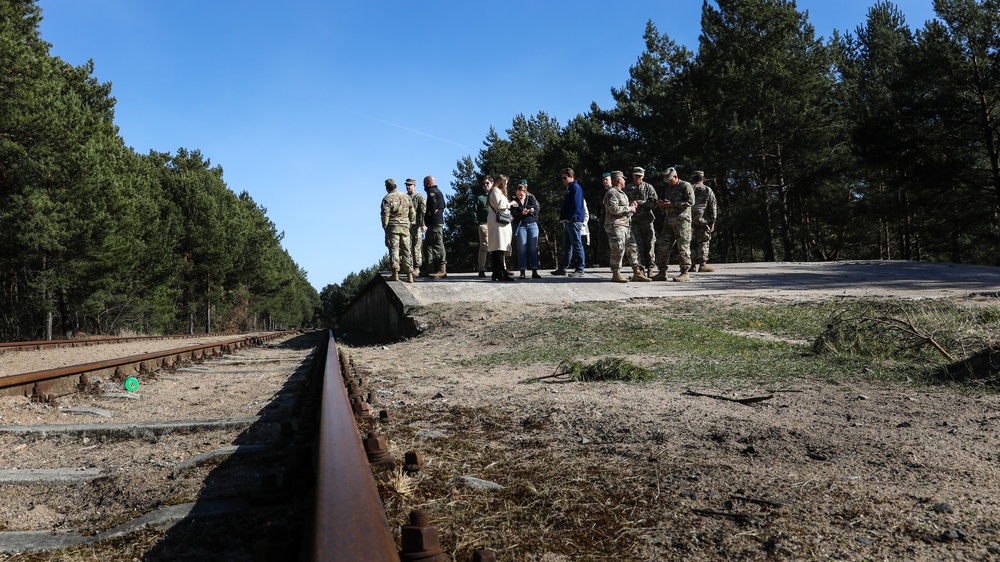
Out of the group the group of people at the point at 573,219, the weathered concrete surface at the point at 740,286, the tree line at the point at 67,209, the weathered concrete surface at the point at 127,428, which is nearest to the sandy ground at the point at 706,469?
the weathered concrete surface at the point at 127,428

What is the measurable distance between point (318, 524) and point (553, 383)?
4005 millimetres

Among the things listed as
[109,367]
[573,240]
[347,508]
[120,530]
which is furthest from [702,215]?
[347,508]

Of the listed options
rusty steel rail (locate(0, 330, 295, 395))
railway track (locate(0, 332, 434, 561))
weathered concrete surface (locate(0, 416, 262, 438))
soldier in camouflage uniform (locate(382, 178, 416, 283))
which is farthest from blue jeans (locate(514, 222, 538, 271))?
weathered concrete surface (locate(0, 416, 262, 438))

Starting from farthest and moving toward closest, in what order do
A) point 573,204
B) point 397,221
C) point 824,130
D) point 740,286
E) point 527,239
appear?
point 824,130 → point 527,239 → point 573,204 → point 397,221 → point 740,286

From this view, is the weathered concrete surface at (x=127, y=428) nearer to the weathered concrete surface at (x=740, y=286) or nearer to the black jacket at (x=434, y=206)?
the weathered concrete surface at (x=740, y=286)

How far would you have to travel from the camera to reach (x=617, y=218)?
40.8ft

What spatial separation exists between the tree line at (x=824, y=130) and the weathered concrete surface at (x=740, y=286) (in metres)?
13.6

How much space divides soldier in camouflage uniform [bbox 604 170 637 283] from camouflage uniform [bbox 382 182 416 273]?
4.06 meters

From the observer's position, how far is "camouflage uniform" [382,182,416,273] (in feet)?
43.0

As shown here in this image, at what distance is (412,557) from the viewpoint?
1321 mm

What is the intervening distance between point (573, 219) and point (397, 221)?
12.0ft

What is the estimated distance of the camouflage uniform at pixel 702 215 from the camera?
14.9 m

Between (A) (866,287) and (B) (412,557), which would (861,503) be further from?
(A) (866,287)

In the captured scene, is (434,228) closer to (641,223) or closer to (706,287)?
(641,223)
